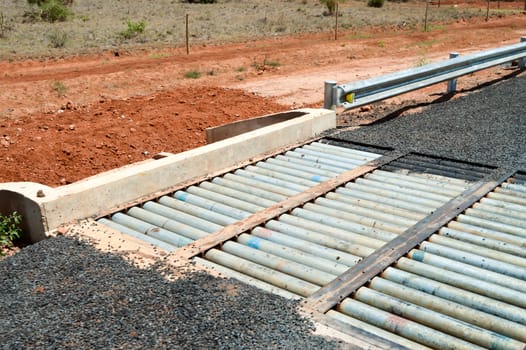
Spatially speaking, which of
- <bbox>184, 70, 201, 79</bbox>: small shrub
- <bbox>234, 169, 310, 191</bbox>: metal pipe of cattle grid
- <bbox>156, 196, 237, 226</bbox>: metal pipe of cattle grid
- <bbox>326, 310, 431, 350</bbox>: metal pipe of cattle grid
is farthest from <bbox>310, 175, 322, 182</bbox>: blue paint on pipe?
<bbox>184, 70, 201, 79</bbox>: small shrub

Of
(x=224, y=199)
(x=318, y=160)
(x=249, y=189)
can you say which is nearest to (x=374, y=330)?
(x=224, y=199)

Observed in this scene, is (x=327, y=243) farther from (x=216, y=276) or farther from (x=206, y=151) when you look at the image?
(x=206, y=151)

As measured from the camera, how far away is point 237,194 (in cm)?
712

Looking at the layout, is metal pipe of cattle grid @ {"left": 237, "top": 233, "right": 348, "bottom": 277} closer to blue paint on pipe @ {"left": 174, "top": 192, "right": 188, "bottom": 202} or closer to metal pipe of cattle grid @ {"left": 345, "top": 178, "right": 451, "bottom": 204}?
blue paint on pipe @ {"left": 174, "top": 192, "right": 188, "bottom": 202}

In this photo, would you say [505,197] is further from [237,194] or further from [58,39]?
[58,39]

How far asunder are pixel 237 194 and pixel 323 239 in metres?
1.61

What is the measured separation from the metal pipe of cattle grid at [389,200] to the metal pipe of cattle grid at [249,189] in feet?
2.04

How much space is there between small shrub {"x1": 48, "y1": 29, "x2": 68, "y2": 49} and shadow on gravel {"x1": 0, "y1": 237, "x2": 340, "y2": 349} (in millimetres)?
23012

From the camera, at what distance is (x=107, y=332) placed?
4.25m

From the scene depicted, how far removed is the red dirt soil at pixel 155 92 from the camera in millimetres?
11188

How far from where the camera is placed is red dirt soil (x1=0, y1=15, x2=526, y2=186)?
36.7 feet

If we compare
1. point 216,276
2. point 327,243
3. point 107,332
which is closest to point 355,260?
point 327,243

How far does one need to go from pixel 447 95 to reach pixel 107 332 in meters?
10.4

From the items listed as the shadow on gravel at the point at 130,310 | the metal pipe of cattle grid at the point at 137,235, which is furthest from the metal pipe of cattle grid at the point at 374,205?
the shadow on gravel at the point at 130,310
